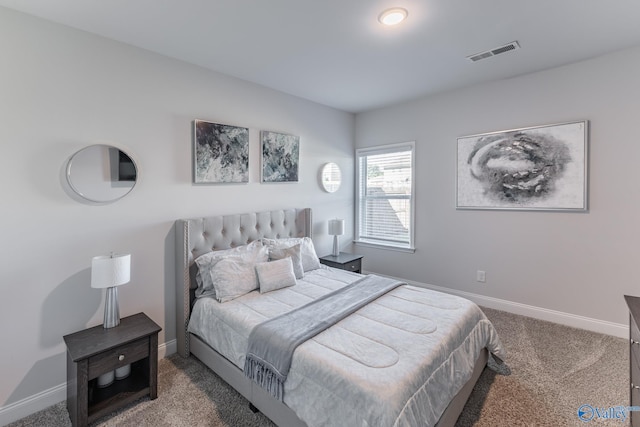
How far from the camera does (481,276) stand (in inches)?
140

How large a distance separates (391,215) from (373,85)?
1.89 m

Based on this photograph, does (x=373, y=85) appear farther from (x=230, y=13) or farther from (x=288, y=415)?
(x=288, y=415)

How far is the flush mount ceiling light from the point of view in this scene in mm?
1991

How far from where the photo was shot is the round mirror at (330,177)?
13.6 feet

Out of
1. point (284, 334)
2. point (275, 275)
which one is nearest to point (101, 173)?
point (275, 275)

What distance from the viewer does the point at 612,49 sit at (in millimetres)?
2635

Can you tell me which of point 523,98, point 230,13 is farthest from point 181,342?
point 523,98

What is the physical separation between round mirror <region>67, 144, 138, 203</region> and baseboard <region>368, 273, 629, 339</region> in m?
3.83

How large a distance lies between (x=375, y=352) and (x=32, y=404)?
239cm

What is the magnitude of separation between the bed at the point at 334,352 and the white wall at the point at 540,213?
148 centimetres

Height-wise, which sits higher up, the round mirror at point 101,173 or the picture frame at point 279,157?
the picture frame at point 279,157

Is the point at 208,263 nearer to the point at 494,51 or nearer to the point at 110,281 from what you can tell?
the point at 110,281

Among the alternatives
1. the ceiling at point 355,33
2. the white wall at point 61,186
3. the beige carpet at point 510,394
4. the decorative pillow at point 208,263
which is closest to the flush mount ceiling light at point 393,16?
the ceiling at point 355,33

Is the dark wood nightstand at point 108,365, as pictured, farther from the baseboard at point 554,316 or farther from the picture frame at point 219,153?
the baseboard at point 554,316
